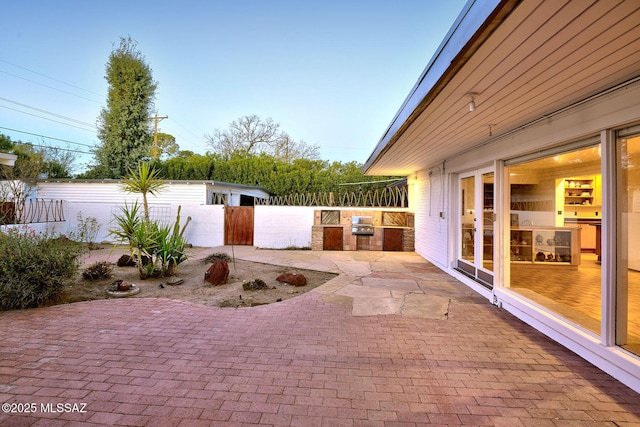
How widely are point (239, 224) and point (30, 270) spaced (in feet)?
23.6

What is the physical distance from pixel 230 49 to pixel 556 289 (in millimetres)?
12022

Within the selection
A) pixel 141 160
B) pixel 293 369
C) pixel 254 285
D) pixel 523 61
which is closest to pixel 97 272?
pixel 254 285

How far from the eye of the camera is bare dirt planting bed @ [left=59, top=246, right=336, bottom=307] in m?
4.63

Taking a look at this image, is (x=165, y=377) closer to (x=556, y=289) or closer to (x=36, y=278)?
(x=36, y=278)

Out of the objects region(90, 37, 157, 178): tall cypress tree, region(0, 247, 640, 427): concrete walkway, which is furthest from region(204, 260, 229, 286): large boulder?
region(90, 37, 157, 178): tall cypress tree

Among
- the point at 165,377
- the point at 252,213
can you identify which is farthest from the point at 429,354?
the point at 252,213

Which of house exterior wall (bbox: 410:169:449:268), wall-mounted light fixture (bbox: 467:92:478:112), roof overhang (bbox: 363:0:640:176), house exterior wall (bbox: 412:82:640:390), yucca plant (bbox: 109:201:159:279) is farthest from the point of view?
house exterior wall (bbox: 410:169:449:268)

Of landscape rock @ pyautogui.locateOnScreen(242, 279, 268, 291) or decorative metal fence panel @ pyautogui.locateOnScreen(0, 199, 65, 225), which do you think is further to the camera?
decorative metal fence panel @ pyautogui.locateOnScreen(0, 199, 65, 225)

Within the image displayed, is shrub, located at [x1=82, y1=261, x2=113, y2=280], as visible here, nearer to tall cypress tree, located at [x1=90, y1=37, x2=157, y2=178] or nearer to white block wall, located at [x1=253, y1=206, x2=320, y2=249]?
white block wall, located at [x1=253, y1=206, x2=320, y2=249]

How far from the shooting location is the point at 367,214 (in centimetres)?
1033

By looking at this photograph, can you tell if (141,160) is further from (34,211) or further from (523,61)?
(523,61)

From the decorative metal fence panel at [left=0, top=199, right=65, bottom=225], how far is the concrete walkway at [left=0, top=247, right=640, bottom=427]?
7718 mm

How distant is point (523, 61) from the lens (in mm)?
2215

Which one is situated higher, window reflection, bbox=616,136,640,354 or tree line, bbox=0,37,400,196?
tree line, bbox=0,37,400,196
